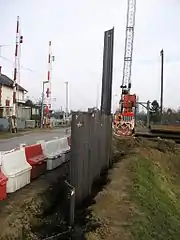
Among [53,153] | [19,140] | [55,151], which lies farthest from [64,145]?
[19,140]

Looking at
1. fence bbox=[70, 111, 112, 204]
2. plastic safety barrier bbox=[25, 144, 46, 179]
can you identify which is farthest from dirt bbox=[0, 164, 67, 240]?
fence bbox=[70, 111, 112, 204]

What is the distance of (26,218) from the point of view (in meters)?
7.14

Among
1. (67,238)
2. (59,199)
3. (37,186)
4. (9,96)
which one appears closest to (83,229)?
(67,238)

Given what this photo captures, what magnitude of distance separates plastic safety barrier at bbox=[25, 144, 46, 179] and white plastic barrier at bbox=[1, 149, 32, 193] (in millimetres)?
430

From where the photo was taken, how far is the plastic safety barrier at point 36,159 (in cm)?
1050

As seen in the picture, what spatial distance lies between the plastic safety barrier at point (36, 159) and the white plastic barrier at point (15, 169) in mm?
430

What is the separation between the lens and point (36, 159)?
36.0 feet

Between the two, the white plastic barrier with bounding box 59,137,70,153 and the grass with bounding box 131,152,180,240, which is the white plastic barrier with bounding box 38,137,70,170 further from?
the grass with bounding box 131,152,180,240

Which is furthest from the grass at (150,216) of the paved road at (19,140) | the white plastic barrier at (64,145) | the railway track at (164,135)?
the railway track at (164,135)

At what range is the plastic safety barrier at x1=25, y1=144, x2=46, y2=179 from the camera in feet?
34.4

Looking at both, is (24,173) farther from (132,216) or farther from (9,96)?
(9,96)

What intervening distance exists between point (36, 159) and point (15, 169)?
1927 mm

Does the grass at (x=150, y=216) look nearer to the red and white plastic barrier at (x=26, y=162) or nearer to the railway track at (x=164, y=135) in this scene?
the red and white plastic barrier at (x=26, y=162)

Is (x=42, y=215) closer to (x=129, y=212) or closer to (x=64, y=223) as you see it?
(x=64, y=223)
